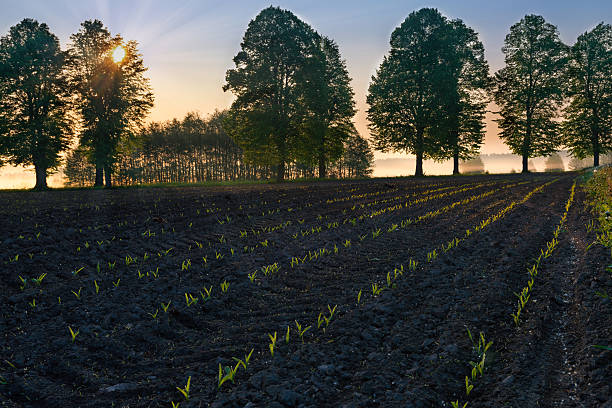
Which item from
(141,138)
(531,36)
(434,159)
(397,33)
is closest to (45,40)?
(141,138)

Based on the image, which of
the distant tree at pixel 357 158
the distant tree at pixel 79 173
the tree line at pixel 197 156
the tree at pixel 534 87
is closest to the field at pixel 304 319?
the tree at pixel 534 87

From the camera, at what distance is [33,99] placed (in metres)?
29.9

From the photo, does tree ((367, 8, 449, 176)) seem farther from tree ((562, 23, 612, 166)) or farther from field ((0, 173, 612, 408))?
field ((0, 173, 612, 408))

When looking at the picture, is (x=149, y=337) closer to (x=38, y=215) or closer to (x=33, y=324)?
(x=33, y=324)

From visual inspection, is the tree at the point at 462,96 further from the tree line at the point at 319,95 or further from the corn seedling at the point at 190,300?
the corn seedling at the point at 190,300

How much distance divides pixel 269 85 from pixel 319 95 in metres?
4.83

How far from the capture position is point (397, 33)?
37.0m

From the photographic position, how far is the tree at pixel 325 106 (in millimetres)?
31500

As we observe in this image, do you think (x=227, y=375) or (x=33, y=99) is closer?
(x=227, y=375)

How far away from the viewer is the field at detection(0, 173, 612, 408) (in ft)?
9.58

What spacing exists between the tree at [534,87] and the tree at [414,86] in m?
11.1

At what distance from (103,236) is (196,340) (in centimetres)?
574

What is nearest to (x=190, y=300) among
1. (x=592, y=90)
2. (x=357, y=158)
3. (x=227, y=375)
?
(x=227, y=375)

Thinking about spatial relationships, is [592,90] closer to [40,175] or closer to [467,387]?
[467,387]
